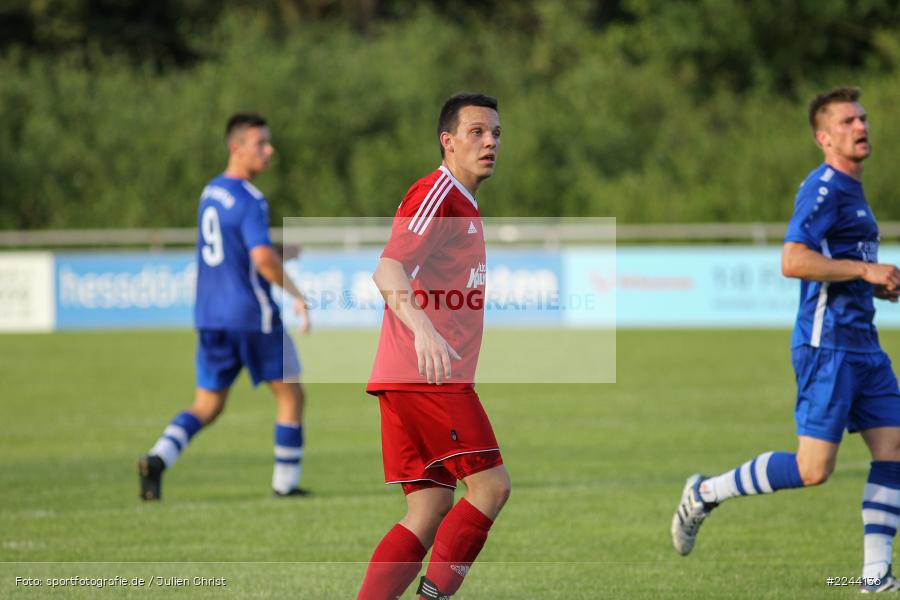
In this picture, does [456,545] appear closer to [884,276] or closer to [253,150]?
[884,276]

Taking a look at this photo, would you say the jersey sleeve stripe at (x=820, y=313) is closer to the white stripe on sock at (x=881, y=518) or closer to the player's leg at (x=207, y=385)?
the white stripe on sock at (x=881, y=518)

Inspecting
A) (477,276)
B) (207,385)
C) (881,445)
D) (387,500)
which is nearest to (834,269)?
(881,445)

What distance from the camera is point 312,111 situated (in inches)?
1517

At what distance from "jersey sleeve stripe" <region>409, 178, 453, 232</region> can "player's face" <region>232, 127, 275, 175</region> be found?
14.2 ft

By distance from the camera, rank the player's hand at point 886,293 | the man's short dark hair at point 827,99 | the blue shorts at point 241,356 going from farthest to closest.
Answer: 1. the blue shorts at point 241,356
2. the man's short dark hair at point 827,99
3. the player's hand at point 886,293

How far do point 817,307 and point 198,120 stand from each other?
3262cm

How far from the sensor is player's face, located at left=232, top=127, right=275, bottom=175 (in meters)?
9.30

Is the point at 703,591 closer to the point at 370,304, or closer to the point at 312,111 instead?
the point at 370,304

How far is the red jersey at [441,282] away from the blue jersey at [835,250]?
1.95 m

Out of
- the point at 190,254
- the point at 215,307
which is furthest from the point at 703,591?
the point at 190,254

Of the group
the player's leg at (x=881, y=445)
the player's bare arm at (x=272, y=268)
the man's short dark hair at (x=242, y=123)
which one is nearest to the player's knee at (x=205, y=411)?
the player's bare arm at (x=272, y=268)

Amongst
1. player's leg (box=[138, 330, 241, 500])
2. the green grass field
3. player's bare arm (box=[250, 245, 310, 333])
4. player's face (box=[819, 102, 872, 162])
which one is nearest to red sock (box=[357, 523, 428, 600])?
the green grass field

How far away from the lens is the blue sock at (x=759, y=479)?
6602 mm

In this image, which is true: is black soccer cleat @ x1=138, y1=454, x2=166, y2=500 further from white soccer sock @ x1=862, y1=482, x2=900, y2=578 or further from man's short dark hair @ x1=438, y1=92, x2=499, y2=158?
Answer: white soccer sock @ x1=862, y1=482, x2=900, y2=578
